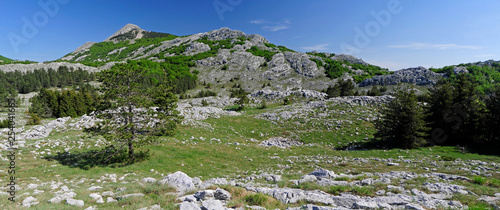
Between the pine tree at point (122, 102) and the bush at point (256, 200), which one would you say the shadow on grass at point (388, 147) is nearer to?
the bush at point (256, 200)

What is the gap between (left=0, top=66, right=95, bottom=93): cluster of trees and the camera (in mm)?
84812

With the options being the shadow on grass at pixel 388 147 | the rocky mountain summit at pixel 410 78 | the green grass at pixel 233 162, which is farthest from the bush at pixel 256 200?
the rocky mountain summit at pixel 410 78

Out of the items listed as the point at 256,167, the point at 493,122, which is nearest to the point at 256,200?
the point at 256,167

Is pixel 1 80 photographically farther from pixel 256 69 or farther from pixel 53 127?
pixel 256 69

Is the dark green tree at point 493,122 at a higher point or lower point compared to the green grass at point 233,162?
higher

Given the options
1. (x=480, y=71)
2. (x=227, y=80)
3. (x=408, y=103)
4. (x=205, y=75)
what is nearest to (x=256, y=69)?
(x=227, y=80)

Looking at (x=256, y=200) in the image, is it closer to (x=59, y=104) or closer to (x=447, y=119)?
(x=447, y=119)

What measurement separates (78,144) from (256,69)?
118576 millimetres

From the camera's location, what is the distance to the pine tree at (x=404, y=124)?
23.5 metres

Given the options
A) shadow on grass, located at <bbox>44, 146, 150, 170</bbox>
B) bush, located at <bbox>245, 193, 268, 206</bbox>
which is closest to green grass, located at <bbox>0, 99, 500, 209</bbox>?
bush, located at <bbox>245, 193, 268, 206</bbox>

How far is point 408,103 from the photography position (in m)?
24.4

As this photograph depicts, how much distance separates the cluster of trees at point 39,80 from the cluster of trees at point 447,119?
422ft

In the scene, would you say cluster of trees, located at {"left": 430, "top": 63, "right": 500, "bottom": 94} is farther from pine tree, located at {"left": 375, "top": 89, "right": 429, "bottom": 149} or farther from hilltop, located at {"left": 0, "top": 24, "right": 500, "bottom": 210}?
pine tree, located at {"left": 375, "top": 89, "right": 429, "bottom": 149}

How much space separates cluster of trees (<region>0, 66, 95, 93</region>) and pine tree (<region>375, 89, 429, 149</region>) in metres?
128
